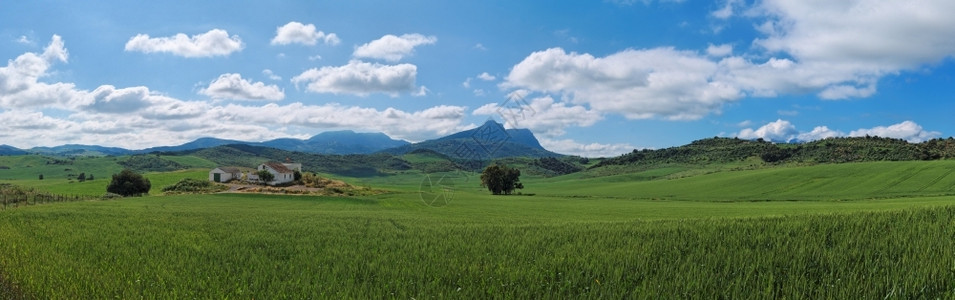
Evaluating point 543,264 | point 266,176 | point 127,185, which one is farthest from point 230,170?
Result: point 543,264

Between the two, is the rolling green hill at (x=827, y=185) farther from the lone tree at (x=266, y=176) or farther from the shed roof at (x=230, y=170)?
the shed roof at (x=230, y=170)

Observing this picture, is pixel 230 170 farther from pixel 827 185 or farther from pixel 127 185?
pixel 827 185

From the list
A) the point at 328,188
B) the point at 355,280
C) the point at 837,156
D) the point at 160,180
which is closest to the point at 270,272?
the point at 355,280

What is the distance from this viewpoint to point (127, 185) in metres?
92.2

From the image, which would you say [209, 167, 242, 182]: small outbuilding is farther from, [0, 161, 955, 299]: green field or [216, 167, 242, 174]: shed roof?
[0, 161, 955, 299]: green field

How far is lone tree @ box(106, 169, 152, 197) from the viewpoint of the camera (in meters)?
91.8

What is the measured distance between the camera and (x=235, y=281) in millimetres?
9617

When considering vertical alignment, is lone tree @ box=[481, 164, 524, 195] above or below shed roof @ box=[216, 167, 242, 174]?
below

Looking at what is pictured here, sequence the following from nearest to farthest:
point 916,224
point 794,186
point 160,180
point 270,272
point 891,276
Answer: point 891,276 < point 270,272 < point 916,224 < point 794,186 < point 160,180

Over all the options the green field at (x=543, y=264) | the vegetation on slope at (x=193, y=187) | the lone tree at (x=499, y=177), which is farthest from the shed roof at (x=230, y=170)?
the green field at (x=543, y=264)

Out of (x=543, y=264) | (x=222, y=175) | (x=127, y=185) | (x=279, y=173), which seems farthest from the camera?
(x=222, y=175)

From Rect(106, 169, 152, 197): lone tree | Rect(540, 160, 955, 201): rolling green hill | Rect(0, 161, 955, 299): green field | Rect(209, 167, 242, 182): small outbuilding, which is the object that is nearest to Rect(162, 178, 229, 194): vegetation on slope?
Rect(106, 169, 152, 197): lone tree

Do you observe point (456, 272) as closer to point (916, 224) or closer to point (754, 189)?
point (916, 224)

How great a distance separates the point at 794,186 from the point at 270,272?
10565 cm
